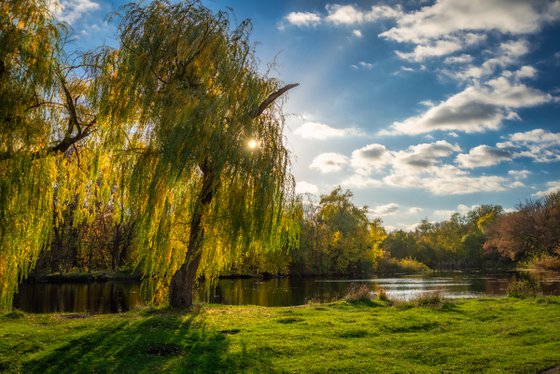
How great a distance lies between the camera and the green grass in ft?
31.0

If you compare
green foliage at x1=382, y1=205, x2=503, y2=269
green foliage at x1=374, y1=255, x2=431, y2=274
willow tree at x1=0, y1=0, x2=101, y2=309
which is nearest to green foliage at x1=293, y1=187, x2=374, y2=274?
green foliage at x1=374, y1=255, x2=431, y2=274

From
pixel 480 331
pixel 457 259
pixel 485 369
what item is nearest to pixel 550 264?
pixel 457 259

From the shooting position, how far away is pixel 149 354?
33.9 ft

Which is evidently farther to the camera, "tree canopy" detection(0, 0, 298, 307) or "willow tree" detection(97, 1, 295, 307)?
"willow tree" detection(97, 1, 295, 307)

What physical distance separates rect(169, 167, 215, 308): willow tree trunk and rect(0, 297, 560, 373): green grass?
39.0 inches

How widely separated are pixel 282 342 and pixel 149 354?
3.46m

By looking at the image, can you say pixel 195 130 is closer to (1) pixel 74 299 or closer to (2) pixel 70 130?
(2) pixel 70 130

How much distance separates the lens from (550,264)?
5069 cm

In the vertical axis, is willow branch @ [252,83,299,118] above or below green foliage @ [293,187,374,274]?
above

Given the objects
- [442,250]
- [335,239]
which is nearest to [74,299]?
[335,239]

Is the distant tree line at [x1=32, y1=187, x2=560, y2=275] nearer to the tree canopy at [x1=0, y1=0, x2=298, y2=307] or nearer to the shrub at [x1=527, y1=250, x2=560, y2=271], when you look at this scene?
the shrub at [x1=527, y1=250, x2=560, y2=271]

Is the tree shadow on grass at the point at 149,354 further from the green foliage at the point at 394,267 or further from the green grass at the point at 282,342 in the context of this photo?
the green foliage at the point at 394,267

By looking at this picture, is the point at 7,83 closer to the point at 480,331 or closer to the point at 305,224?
the point at 480,331

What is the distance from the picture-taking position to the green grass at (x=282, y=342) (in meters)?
9.45
